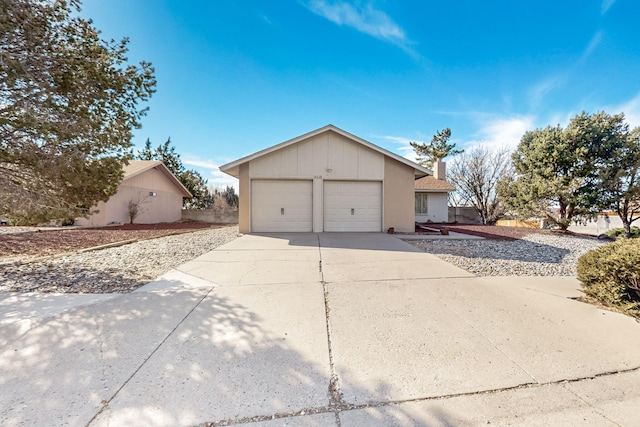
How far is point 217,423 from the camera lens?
1636 mm

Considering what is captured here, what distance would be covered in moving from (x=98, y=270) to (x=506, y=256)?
373 inches

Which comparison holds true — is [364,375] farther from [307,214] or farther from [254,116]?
[254,116]

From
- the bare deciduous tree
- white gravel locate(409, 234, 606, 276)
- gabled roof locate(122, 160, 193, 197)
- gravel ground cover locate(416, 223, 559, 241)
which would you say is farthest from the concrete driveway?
the bare deciduous tree

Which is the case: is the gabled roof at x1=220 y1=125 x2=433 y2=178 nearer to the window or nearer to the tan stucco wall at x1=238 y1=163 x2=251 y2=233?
the tan stucco wall at x1=238 y1=163 x2=251 y2=233

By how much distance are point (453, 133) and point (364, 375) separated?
101 feet

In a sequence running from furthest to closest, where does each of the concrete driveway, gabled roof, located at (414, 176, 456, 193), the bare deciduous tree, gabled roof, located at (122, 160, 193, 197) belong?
the bare deciduous tree
gabled roof, located at (414, 176, 456, 193)
gabled roof, located at (122, 160, 193, 197)
the concrete driveway

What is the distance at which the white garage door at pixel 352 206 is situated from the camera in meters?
10.3

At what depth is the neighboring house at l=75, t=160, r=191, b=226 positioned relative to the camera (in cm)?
1487

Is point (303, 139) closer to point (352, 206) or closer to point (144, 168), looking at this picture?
point (352, 206)

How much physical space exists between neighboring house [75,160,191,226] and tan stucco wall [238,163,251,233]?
827cm

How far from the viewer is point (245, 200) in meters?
10.1

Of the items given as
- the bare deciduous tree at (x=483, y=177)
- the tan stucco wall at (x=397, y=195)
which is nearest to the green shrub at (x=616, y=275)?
the tan stucco wall at (x=397, y=195)

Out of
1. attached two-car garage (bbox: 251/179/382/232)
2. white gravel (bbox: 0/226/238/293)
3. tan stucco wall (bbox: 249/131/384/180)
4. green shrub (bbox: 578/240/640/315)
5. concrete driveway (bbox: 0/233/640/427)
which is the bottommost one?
concrete driveway (bbox: 0/233/640/427)

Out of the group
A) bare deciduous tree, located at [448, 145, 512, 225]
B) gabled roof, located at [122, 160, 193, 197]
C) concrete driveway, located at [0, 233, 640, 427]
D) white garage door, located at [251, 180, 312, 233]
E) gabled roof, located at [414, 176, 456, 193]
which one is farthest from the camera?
bare deciduous tree, located at [448, 145, 512, 225]
